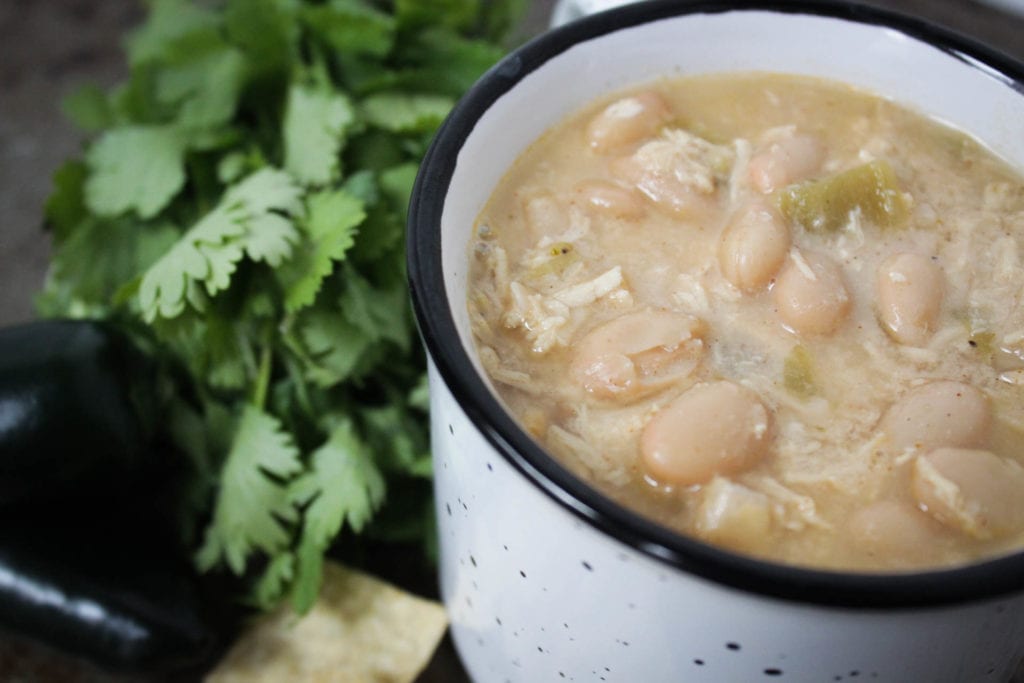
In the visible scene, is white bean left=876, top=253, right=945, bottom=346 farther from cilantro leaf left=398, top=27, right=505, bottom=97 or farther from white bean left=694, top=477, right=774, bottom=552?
cilantro leaf left=398, top=27, right=505, bottom=97

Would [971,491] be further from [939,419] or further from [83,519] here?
[83,519]

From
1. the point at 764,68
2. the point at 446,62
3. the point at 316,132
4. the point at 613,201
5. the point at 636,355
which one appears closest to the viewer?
the point at 636,355

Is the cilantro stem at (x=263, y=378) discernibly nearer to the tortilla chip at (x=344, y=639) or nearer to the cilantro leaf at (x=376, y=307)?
the cilantro leaf at (x=376, y=307)

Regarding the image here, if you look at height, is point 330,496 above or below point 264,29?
below

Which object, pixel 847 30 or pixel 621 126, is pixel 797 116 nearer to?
pixel 847 30

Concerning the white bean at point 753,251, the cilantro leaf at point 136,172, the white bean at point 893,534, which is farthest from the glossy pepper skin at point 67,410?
the white bean at point 893,534

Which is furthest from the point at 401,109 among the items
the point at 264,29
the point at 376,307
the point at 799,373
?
the point at 799,373

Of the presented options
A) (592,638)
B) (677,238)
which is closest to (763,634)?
(592,638)
